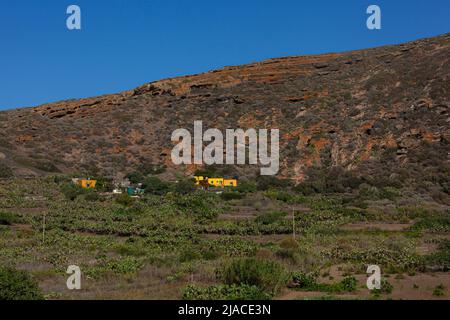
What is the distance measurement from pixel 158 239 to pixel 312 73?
5165cm

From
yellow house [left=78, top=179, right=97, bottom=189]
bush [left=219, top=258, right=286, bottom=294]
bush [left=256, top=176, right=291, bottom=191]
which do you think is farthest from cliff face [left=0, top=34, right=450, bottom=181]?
bush [left=219, top=258, right=286, bottom=294]

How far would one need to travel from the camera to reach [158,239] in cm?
2267

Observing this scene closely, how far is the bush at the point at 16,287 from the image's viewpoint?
1044 cm

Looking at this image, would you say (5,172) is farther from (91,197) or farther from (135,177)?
(91,197)

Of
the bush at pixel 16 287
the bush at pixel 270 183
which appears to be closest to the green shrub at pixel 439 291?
the bush at pixel 16 287

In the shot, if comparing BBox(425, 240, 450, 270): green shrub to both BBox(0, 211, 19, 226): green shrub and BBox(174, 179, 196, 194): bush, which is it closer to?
BBox(0, 211, 19, 226): green shrub

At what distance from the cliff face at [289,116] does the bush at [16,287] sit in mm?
38508

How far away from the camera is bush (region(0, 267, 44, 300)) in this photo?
34.2 feet

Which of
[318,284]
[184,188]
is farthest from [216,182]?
[318,284]

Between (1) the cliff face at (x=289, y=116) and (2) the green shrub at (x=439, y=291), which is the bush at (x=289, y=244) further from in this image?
(1) the cliff face at (x=289, y=116)

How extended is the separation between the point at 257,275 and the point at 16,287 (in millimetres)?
5112

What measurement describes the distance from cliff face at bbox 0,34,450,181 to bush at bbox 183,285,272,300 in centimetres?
3577

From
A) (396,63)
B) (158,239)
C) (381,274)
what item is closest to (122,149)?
(396,63)
